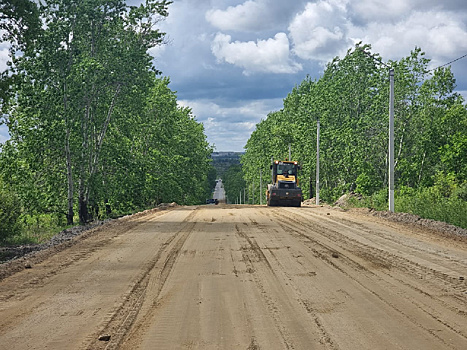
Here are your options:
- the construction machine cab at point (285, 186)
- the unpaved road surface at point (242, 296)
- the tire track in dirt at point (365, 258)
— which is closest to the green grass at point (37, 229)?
the unpaved road surface at point (242, 296)

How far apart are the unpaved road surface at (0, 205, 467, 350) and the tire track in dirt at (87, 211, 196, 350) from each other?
0.07 feet

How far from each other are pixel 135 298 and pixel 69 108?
20.1 metres

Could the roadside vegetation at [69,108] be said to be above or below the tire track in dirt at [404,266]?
above

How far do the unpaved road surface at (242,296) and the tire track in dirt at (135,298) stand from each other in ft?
0.07

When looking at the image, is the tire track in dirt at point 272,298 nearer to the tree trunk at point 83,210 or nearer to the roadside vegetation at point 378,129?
the tree trunk at point 83,210

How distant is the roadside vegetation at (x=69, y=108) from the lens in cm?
2277

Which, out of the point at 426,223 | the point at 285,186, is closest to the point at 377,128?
the point at 285,186

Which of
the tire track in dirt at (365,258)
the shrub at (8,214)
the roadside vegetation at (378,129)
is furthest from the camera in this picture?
the roadside vegetation at (378,129)

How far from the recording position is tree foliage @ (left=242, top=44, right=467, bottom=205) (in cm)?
4591

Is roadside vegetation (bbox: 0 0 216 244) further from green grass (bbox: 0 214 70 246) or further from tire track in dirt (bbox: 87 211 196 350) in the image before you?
tire track in dirt (bbox: 87 211 196 350)

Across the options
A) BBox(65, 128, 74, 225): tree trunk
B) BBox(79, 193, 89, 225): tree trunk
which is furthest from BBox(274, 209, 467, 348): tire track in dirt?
BBox(79, 193, 89, 225): tree trunk

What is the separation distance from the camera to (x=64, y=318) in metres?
6.53

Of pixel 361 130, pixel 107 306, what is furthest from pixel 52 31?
pixel 361 130

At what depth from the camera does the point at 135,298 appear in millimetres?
7527
